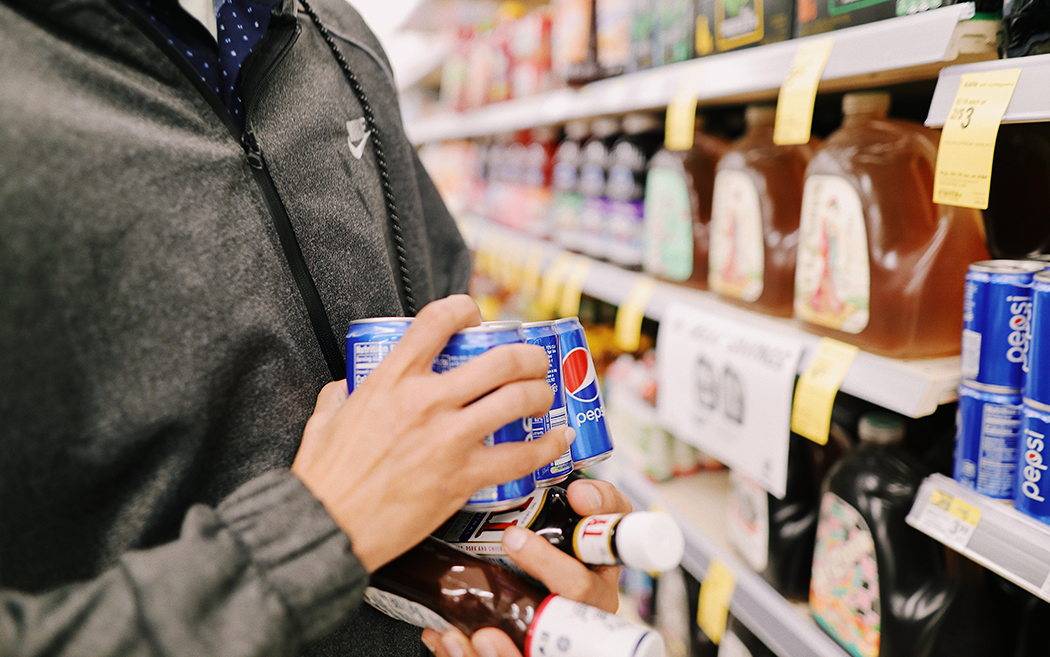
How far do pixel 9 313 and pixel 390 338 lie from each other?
30cm

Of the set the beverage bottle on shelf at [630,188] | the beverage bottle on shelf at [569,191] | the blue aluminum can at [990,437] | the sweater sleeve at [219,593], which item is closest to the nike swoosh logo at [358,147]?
the sweater sleeve at [219,593]

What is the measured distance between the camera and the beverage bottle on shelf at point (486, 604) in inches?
21.0

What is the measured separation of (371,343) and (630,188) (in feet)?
4.32

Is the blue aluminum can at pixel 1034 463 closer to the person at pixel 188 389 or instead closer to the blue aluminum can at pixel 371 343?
the person at pixel 188 389

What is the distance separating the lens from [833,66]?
0.93 meters

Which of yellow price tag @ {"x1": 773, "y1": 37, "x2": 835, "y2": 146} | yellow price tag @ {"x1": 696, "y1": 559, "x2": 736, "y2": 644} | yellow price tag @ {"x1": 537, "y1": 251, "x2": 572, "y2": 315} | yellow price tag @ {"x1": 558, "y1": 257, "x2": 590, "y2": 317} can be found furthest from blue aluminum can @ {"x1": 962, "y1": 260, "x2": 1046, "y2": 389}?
yellow price tag @ {"x1": 537, "y1": 251, "x2": 572, "y2": 315}

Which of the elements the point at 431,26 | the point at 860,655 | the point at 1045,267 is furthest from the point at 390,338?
the point at 431,26

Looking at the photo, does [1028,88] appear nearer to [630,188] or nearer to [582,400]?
[582,400]

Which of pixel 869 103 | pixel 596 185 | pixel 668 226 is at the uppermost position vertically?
pixel 869 103

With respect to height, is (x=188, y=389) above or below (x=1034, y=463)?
above

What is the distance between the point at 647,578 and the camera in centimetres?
186

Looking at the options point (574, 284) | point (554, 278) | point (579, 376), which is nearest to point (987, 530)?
point (579, 376)

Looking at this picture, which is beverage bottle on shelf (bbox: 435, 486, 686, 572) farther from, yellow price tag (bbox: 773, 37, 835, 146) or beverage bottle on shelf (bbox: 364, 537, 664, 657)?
yellow price tag (bbox: 773, 37, 835, 146)

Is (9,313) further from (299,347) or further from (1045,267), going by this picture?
(1045,267)
